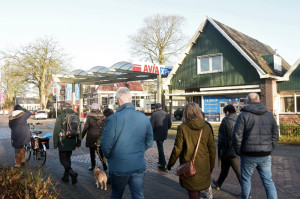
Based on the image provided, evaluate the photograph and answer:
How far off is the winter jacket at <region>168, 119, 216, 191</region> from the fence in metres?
12.1

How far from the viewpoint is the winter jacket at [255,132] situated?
155 inches

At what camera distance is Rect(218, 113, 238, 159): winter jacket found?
16.5 feet

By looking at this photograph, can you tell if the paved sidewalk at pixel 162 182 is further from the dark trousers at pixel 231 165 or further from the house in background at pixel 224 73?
the house in background at pixel 224 73

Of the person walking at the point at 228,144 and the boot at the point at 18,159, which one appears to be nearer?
the person walking at the point at 228,144

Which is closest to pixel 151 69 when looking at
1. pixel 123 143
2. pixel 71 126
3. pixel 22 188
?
pixel 71 126

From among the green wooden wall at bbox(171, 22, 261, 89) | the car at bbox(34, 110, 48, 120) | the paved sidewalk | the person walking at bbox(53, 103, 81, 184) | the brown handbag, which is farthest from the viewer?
the car at bbox(34, 110, 48, 120)

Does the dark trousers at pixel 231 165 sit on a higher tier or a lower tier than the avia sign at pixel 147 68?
lower

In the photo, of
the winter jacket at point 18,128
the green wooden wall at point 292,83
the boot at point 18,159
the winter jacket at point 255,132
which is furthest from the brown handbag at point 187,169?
the green wooden wall at point 292,83

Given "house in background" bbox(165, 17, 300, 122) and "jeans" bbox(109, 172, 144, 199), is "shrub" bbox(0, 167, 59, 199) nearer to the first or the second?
"jeans" bbox(109, 172, 144, 199)

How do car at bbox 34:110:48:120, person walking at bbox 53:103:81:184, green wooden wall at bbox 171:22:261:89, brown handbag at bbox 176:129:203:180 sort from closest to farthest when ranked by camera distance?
brown handbag at bbox 176:129:203:180, person walking at bbox 53:103:81:184, green wooden wall at bbox 171:22:261:89, car at bbox 34:110:48:120

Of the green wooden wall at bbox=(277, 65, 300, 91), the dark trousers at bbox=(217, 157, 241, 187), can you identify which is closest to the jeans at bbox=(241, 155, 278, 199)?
the dark trousers at bbox=(217, 157, 241, 187)

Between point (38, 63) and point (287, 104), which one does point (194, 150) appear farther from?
point (38, 63)

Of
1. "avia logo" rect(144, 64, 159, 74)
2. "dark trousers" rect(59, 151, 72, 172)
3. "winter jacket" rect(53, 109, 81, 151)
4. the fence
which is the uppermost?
"avia logo" rect(144, 64, 159, 74)

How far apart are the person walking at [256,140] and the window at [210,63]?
15365 millimetres
